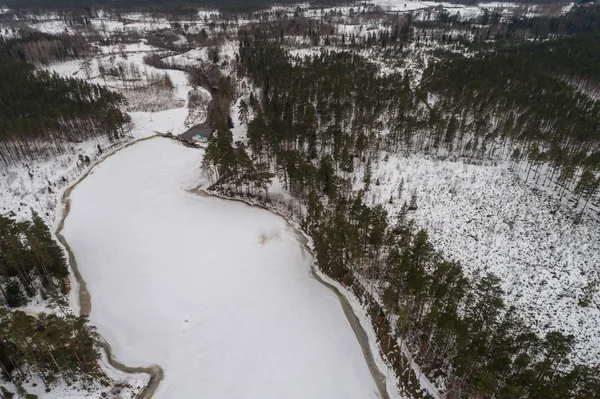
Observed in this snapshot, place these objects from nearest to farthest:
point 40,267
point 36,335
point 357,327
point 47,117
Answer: point 36,335 → point 357,327 → point 40,267 → point 47,117

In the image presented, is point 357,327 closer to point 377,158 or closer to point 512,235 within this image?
point 512,235

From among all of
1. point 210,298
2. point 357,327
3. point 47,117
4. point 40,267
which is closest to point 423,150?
point 357,327

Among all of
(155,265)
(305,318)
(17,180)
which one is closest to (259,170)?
(155,265)

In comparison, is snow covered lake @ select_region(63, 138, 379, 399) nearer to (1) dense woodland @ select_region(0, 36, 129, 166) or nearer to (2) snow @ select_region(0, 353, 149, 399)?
(2) snow @ select_region(0, 353, 149, 399)

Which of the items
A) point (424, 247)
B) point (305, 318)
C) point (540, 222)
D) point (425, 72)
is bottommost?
point (305, 318)

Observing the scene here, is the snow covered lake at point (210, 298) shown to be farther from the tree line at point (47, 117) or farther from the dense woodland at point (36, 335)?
the tree line at point (47, 117)

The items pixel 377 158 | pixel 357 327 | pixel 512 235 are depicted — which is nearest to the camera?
pixel 357 327

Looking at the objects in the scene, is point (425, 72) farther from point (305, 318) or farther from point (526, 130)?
point (305, 318)
